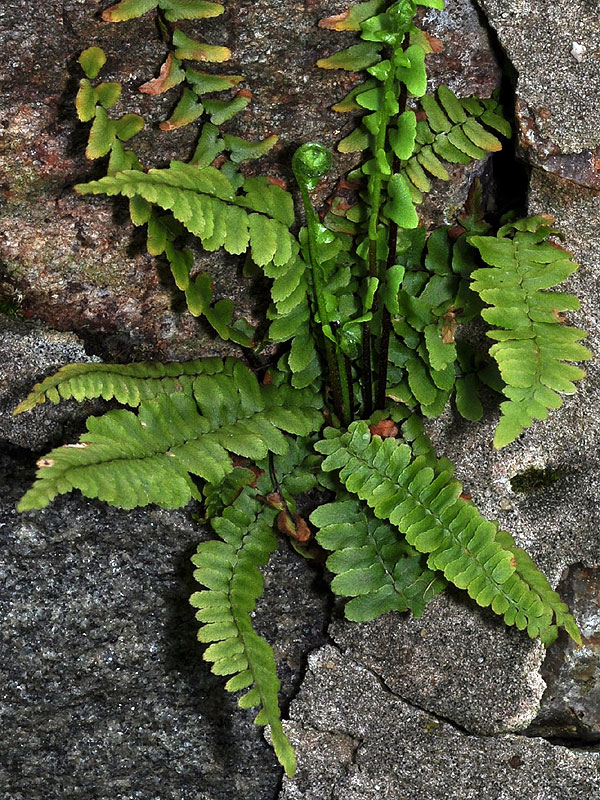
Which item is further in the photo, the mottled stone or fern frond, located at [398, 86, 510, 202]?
the mottled stone

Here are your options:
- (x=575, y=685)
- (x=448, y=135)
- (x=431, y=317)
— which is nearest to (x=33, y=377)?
(x=431, y=317)

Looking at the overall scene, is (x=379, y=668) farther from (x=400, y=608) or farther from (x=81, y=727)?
(x=81, y=727)

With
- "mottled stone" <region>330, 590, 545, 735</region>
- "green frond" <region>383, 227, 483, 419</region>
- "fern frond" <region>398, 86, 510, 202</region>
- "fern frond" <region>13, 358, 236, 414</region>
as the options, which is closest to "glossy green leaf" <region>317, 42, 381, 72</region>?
"fern frond" <region>398, 86, 510, 202</region>

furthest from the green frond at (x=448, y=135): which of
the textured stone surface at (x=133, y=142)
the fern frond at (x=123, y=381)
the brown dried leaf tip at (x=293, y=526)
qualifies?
the brown dried leaf tip at (x=293, y=526)

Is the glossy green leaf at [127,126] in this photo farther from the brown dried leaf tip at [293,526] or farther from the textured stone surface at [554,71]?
the brown dried leaf tip at [293,526]

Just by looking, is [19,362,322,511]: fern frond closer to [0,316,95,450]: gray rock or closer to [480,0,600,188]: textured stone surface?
[0,316,95,450]: gray rock

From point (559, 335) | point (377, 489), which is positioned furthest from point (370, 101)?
point (377, 489)

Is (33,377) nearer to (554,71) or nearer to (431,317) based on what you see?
(431,317)
